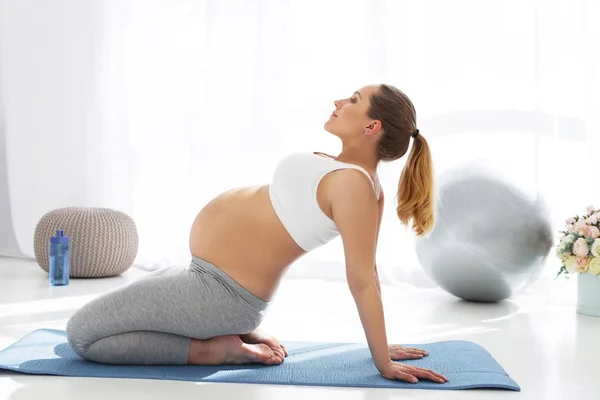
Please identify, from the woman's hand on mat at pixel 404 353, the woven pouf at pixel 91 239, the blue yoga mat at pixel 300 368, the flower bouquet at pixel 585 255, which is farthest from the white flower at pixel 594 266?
the woven pouf at pixel 91 239

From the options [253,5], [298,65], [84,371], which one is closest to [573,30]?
[298,65]

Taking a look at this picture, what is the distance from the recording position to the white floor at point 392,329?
178 centimetres

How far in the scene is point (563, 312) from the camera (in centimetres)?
306

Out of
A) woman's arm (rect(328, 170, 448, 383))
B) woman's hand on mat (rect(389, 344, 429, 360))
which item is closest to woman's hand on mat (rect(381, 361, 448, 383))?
woman's arm (rect(328, 170, 448, 383))

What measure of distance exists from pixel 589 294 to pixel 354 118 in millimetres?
1504

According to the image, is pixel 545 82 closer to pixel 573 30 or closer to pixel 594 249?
pixel 573 30

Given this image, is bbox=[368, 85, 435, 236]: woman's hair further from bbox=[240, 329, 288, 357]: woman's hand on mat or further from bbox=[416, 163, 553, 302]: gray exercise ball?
bbox=[416, 163, 553, 302]: gray exercise ball

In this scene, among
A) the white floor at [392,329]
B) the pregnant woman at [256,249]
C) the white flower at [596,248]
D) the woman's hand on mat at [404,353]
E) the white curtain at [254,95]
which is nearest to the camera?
the white floor at [392,329]

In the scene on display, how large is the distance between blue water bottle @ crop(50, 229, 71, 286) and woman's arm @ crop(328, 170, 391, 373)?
6.32 ft

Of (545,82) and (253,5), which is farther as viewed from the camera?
(253,5)

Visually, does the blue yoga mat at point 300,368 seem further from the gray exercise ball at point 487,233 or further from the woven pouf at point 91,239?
the woven pouf at point 91,239

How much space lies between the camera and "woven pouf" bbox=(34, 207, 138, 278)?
361 cm

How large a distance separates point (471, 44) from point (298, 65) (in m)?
0.87

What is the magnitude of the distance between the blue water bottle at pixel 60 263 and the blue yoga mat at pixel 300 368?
1.21 m
